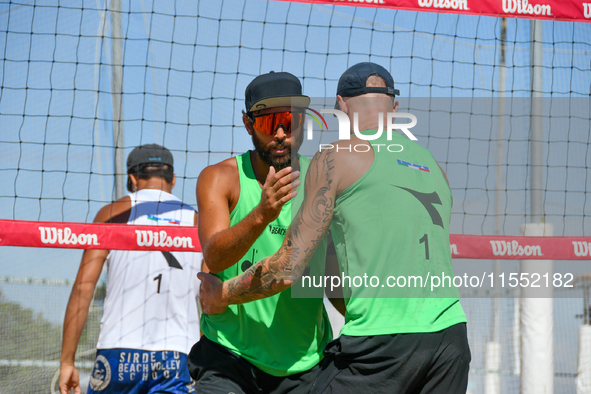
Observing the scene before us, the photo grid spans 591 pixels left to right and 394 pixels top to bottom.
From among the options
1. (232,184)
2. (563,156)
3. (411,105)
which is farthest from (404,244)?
(563,156)

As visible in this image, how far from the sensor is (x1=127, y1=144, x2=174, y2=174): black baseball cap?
10.7ft

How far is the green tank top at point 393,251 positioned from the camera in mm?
1568

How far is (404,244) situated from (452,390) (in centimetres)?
44

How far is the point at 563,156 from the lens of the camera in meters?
5.11

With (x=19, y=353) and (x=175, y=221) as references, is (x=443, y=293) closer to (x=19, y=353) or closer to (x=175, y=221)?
(x=175, y=221)

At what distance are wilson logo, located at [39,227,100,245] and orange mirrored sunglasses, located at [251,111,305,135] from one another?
4.46 ft

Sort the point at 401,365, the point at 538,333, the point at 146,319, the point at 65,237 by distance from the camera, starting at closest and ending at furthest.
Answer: the point at 401,365 → the point at 146,319 → the point at 65,237 → the point at 538,333

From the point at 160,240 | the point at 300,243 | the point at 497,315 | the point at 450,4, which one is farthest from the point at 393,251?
the point at 497,315

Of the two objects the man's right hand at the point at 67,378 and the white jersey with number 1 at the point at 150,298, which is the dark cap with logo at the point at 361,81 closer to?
the white jersey with number 1 at the point at 150,298

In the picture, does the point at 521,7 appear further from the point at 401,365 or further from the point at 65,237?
Answer: the point at 65,237

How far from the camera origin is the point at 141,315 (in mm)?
2846

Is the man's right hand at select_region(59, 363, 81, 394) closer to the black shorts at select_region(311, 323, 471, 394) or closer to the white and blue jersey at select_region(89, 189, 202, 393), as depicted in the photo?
the white and blue jersey at select_region(89, 189, 202, 393)

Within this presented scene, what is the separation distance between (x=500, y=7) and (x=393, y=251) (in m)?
2.70

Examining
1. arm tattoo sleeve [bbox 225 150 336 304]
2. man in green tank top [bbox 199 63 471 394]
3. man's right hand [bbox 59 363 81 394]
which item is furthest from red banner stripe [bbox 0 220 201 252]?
man in green tank top [bbox 199 63 471 394]
